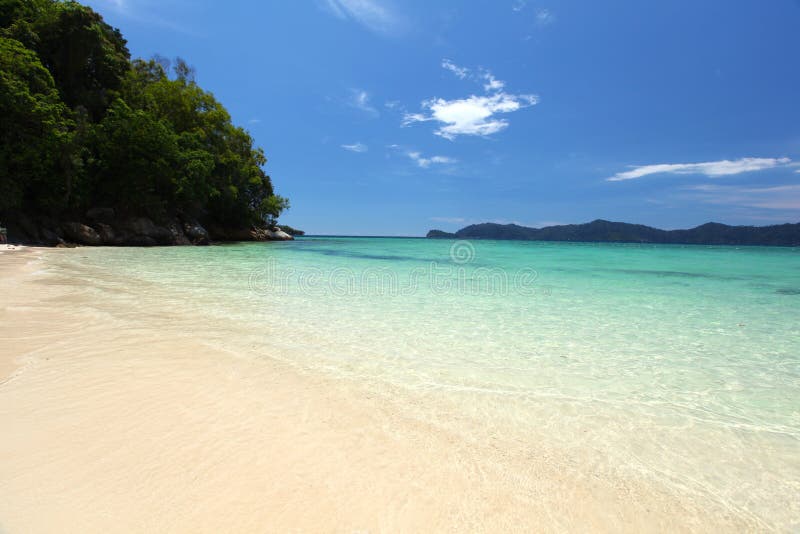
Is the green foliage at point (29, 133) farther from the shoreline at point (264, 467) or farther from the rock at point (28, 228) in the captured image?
the shoreline at point (264, 467)

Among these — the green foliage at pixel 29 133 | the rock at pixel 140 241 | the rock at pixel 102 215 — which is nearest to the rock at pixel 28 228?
the green foliage at pixel 29 133

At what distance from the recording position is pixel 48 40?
25.3m

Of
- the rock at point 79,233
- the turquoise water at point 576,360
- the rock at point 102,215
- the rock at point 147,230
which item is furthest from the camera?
the rock at point 147,230

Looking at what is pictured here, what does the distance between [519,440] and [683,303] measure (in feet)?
29.3

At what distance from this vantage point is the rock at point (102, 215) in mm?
25516

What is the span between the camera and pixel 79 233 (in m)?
23.5

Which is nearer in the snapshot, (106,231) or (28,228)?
(28,228)

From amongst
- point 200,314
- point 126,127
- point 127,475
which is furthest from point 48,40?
point 127,475

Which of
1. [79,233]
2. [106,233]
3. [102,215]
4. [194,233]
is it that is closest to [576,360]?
[79,233]

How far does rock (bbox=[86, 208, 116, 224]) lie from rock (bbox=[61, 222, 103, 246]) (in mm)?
1876

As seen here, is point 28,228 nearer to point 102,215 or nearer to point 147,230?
point 102,215

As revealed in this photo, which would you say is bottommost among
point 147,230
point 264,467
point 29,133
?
point 264,467

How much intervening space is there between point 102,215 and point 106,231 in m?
1.71

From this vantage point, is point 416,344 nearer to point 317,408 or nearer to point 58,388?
point 317,408
